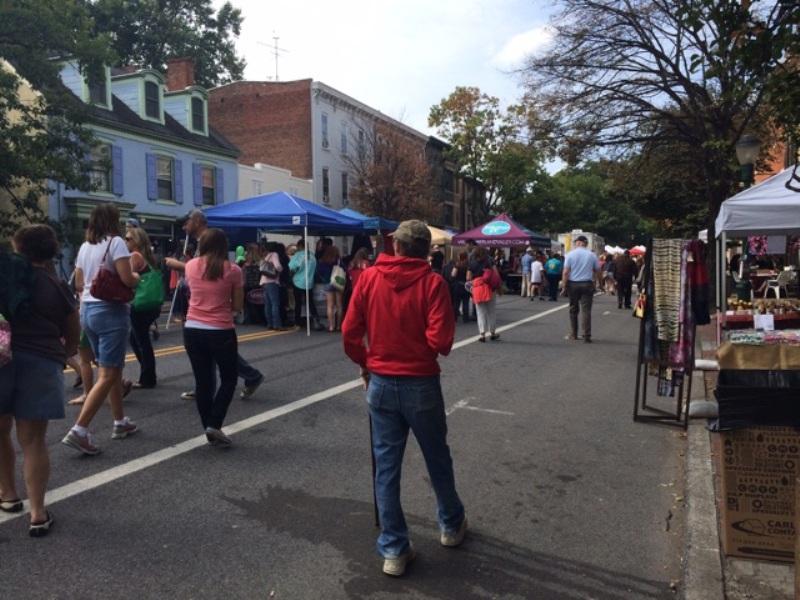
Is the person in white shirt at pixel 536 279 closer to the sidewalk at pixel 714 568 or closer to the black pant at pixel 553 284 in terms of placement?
the black pant at pixel 553 284

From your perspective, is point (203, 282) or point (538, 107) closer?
point (203, 282)

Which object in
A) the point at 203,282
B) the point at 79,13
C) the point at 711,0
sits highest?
the point at 79,13

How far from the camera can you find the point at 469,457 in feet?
17.7

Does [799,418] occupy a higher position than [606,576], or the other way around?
[799,418]

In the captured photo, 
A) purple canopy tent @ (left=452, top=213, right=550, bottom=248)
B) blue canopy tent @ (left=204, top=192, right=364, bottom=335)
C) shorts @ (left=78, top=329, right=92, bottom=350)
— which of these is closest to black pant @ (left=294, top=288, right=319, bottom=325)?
blue canopy tent @ (left=204, top=192, right=364, bottom=335)

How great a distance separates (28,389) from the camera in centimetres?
376

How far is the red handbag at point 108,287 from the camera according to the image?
5.13 m

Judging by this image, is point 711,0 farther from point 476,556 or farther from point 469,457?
point 469,457

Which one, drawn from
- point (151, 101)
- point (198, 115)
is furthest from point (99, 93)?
point (198, 115)

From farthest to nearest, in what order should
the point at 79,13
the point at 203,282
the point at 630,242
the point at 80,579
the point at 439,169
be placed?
the point at 630,242 < the point at 439,169 < the point at 79,13 < the point at 203,282 < the point at 80,579

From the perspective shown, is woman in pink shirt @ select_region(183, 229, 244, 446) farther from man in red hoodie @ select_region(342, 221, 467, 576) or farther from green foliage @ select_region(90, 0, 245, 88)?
green foliage @ select_region(90, 0, 245, 88)

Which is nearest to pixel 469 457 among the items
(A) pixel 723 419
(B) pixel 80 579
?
(A) pixel 723 419

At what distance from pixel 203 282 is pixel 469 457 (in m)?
2.52

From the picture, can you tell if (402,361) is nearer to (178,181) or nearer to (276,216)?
(276,216)
